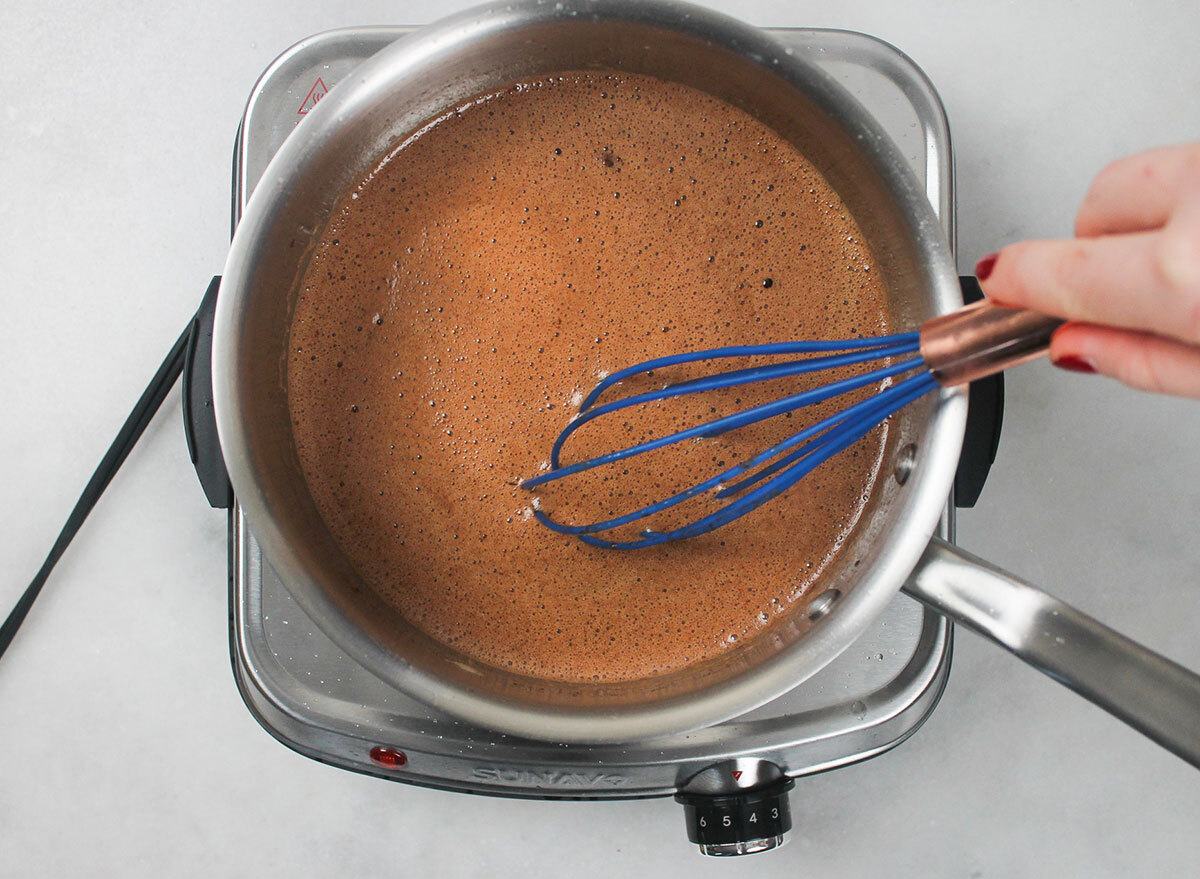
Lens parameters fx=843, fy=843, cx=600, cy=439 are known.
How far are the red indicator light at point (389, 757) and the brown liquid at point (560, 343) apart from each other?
12 cm

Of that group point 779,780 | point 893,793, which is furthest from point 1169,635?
point 779,780

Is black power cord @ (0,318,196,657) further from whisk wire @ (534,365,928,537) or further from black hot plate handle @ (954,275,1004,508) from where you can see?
black hot plate handle @ (954,275,1004,508)

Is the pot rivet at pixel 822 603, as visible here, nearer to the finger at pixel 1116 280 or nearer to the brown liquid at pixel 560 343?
the brown liquid at pixel 560 343

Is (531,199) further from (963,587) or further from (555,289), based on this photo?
(963,587)

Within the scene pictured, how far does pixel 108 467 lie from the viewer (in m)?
0.81

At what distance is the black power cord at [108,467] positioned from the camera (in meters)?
0.81

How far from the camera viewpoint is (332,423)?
614mm

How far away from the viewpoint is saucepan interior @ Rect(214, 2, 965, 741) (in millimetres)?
536

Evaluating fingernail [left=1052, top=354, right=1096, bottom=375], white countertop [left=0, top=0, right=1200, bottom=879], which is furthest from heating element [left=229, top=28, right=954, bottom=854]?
fingernail [left=1052, top=354, right=1096, bottom=375]

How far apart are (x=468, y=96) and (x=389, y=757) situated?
20.1 inches

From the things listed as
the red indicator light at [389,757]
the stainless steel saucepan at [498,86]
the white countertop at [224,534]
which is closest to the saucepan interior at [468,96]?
the stainless steel saucepan at [498,86]

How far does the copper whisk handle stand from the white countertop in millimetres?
424

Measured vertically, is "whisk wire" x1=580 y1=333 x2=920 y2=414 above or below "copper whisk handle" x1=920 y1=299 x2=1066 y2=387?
below

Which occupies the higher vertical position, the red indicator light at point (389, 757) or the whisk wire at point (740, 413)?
the whisk wire at point (740, 413)
